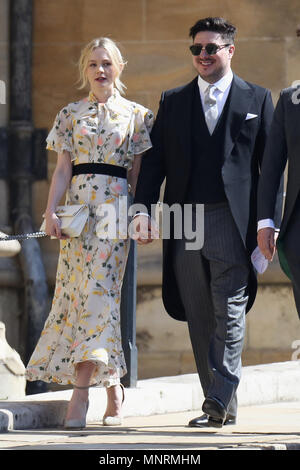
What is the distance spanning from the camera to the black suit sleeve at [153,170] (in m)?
6.44

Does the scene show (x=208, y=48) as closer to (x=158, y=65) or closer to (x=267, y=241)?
(x=267, y=241)

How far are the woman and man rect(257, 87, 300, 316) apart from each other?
809 millimetres

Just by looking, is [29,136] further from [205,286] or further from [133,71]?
[205,286]

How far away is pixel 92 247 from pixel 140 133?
1.86 feet

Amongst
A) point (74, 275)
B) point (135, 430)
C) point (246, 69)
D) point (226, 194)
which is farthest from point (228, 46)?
point (246, 69)

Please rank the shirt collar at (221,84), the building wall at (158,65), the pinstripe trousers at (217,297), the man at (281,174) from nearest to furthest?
the man at (281,174) → the pinstripe trousers at (217,297) → the shirt collar at (221,84) → the building wall at (158,65)

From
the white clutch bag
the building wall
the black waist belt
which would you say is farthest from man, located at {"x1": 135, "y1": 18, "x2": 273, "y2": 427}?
the building wall

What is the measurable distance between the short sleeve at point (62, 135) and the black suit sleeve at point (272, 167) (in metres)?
1.06

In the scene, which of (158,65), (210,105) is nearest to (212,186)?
(210,105)

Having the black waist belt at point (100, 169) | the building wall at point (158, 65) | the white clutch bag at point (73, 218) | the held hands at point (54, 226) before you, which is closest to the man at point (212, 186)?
the black waist belt at point (100, 169)

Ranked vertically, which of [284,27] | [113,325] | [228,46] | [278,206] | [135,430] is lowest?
[135,430]

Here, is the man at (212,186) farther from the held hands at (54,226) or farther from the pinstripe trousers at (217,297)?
the held hands at (54,226)

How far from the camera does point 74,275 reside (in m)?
6.51

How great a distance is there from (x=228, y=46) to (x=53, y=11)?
4175 millimetres
